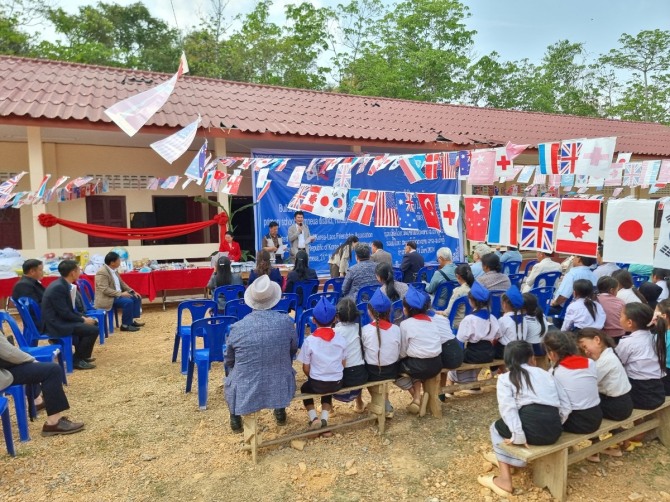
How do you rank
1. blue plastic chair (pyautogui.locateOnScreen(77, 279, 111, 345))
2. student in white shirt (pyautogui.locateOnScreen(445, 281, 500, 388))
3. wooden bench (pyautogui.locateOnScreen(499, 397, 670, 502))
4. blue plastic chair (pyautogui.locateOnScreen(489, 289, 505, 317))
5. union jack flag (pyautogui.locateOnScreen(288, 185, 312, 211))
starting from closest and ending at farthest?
wooden bench (pyautogui.locateOnScreen(499, 397, 670, 502)), student in white shirt (pyautogui.locateOnScreen(445, 281, 500, 388)), blue plastic chair (pyautogui.locateOnScreen(489, 289, 505, 317)), blue plastic chair (pyautogui.locateOnScreen(77, 279, 111, 345)), union jack flag (pyautogui.locateOnScreen(288, 185, 312, 211))

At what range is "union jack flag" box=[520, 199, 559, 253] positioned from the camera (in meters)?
4.53

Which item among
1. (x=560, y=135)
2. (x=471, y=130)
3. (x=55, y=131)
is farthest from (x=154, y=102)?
(x=560, y=135)

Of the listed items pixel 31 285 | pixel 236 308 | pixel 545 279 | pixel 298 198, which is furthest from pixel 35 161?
pixel 545 279

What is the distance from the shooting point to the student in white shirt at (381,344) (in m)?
3.72

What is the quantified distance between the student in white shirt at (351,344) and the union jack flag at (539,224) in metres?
2.08

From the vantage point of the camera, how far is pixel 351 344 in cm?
368

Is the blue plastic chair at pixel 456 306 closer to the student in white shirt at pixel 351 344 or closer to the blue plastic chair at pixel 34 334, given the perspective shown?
the student in white shirt at pixel 351 344

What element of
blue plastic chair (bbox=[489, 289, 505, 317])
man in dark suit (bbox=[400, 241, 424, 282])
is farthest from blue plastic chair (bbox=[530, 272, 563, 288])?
man in dark suit (bbox=[400, 241, 424, 282])

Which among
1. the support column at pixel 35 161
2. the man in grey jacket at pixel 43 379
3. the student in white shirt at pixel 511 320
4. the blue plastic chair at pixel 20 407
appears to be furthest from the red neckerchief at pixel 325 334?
the support column at pixel 35 161

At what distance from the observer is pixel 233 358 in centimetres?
343

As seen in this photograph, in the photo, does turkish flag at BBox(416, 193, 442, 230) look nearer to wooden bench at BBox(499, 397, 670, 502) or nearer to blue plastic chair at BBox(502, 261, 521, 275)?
blue plastic chair at BBox(502, 261, 521, 275)

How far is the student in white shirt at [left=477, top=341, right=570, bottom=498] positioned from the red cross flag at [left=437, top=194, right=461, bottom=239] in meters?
2.85

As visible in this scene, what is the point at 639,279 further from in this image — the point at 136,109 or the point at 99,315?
the point at 99,315

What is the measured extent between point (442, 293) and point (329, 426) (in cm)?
272
